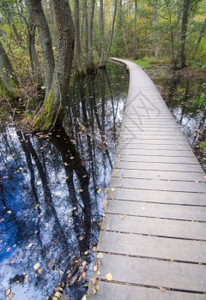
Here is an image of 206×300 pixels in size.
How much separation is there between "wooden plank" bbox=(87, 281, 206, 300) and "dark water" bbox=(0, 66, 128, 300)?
0.72 meters

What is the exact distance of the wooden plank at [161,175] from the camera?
3.01m

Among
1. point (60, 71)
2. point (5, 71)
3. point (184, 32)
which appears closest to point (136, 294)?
point (60, 71)

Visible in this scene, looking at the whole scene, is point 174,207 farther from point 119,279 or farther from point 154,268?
point 119,279

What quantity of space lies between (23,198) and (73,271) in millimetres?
1824

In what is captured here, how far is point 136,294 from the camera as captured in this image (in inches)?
64.2

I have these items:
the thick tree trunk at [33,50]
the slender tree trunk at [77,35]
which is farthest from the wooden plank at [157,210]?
the slender tree trunk at [77,35]

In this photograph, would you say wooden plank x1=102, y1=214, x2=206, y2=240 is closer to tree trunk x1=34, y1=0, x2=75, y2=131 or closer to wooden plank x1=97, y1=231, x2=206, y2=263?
wooden plank x1=97, y1=231, x2=206, y2=263

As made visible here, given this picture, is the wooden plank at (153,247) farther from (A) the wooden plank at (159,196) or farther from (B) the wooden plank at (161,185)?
(B) the wooden plank at (161,185)

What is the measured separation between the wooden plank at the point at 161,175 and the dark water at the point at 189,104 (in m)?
1.15

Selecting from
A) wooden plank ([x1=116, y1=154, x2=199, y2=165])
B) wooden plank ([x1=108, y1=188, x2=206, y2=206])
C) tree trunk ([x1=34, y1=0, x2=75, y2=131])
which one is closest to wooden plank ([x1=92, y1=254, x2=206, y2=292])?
wooden plank ([x1=108, y1=188, x2=206, y2=206])

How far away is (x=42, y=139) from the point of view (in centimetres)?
568

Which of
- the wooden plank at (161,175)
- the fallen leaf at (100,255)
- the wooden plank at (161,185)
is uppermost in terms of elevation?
the fallen leaf at (100,255)

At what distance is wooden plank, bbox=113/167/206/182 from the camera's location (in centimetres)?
301

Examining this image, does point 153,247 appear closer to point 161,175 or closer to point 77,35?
point 161,175
